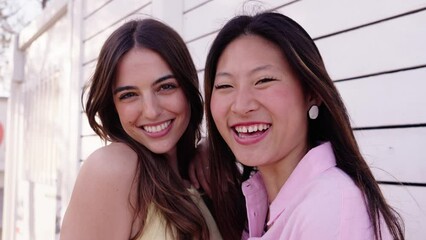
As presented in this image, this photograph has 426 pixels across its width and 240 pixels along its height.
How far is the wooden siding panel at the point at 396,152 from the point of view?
1.56 meters

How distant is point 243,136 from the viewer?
4.41 feet

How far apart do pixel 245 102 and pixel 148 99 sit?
50cm

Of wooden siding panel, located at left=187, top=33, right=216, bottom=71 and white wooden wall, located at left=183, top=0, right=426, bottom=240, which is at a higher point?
wooden siding panel, located at left=187, top=33, right=216, bottom=71

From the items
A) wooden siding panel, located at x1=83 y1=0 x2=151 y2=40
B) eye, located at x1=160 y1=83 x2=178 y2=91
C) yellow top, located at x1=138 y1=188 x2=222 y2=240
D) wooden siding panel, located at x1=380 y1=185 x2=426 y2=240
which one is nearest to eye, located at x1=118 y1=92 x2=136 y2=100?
eye, located at x1=160 y1=83 x2=178 y2=91

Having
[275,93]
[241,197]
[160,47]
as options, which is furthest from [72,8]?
[275,93]

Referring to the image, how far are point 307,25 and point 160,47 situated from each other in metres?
0.67

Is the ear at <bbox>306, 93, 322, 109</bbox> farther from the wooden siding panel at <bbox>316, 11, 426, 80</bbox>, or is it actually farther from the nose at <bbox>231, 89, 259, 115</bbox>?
the wooden siding panel at <bbox>316, 11, 426, 80</bbox>

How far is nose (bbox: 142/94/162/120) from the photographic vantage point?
5.47 ft

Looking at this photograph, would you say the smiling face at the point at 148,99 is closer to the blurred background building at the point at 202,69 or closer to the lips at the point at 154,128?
the lips at the point at 154,128

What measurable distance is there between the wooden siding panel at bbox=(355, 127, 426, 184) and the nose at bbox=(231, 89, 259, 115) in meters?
0.58

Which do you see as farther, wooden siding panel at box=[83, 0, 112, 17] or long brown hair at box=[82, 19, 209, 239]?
wooden siding panel at box=[83, 0, 112, 17]

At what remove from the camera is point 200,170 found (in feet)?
6.26

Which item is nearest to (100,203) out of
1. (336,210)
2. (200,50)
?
(336,210)

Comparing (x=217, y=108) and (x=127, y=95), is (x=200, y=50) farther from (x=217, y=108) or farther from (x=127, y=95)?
(x=217, y=108)
